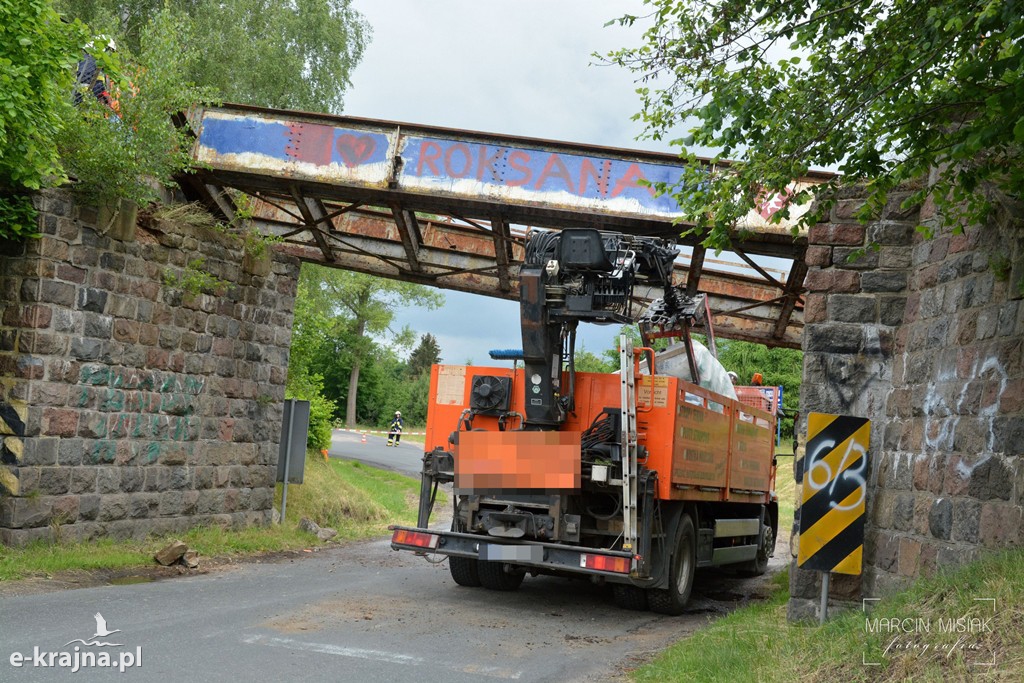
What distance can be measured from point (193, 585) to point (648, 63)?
6973 millimetres

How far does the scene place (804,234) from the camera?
12.5 metres

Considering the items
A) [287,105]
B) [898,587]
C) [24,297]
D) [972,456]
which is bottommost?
[898,587]

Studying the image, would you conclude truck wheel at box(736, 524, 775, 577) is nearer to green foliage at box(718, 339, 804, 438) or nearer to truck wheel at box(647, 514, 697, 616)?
truck wheel at box(647, 514, 697, 616)

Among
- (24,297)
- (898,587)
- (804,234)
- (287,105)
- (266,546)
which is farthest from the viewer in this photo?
(287,105)

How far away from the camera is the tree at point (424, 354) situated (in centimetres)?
9138

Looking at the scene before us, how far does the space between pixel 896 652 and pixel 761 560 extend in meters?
9.94

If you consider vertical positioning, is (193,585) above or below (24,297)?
below

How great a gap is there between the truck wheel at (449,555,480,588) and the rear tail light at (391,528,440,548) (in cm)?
120

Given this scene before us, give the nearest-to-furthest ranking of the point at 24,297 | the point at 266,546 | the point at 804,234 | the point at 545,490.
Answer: the point at 545,490, the point at 24,297, the point at 804,234, the point at 266,546

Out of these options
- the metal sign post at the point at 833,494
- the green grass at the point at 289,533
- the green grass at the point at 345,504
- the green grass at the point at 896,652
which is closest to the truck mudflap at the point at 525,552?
the green grass at the point at 896,652

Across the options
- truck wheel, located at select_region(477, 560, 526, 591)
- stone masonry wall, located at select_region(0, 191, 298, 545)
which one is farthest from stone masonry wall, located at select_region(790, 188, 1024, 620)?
stone masonry wall, located at select_region(0, 191, 298, 545)

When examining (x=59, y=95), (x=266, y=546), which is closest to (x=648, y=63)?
(x=59, y=95)

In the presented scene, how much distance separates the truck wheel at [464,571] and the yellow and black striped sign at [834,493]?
448 centimetres

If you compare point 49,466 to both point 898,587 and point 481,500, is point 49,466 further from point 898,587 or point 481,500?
point 898,587
